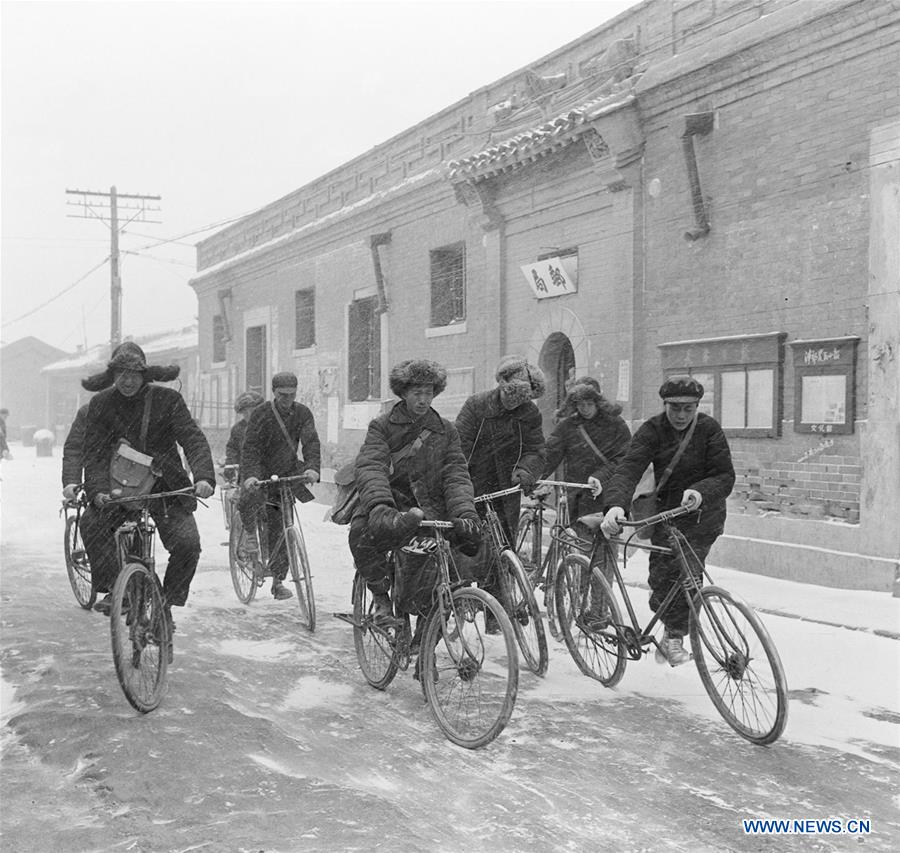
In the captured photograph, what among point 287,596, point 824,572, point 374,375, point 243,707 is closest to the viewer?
point 243,707

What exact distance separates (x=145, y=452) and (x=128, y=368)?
0.52 meters

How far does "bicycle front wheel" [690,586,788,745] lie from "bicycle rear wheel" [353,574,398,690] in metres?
1.61

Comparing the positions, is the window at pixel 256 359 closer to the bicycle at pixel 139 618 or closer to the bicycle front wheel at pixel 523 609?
the bicycle front wheel at pixel 523 609

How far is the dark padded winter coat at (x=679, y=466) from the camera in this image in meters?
5.13

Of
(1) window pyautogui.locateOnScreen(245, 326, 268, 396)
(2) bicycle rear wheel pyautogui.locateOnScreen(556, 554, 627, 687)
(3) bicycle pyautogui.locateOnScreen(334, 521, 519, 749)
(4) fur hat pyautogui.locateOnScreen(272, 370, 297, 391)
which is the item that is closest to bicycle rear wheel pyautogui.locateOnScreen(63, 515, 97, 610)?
(4) fur hat pyautogui.locateOnScreen(272, 370, 297, 391)

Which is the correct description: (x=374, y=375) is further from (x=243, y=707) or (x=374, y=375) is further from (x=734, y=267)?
(x=243, y=707)

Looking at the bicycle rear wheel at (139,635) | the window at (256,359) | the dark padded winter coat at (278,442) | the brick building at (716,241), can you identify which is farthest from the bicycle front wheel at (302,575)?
the window at (256,359)

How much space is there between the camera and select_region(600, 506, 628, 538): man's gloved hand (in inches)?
195

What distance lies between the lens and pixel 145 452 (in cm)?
556

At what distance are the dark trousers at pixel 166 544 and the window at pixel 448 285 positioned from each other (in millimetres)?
10039

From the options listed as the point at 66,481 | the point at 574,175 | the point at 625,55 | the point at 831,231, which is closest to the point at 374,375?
the point at 574,175

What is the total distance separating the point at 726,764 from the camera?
4.18 meters

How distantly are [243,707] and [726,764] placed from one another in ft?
7.97

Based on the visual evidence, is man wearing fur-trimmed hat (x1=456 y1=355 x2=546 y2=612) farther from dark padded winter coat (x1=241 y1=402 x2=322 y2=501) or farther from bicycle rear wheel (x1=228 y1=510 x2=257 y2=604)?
bicycle rear wheel (x1=228 y1=510 x2=257 y2=604)
